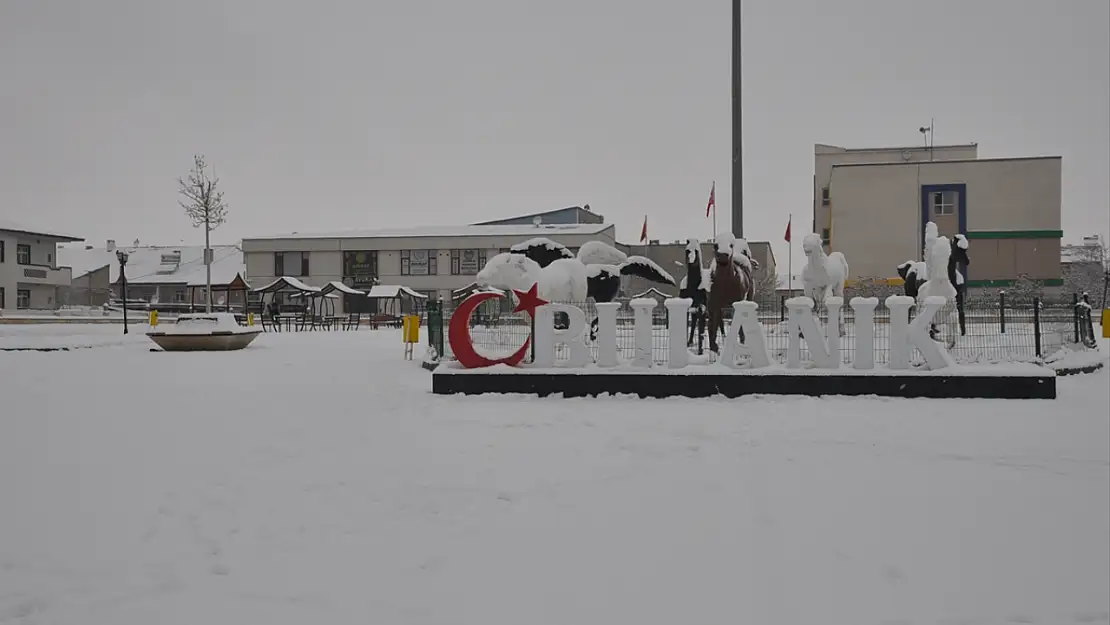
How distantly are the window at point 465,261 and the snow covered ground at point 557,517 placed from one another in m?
46.6

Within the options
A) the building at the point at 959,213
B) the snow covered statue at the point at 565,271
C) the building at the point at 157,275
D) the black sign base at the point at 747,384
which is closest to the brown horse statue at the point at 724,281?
the snow covered statue at the point at 565,271

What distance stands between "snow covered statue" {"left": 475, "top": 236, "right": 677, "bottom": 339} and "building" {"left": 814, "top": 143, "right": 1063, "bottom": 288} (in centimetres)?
3216

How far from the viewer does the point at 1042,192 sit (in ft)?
141

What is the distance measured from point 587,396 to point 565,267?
11.1ft

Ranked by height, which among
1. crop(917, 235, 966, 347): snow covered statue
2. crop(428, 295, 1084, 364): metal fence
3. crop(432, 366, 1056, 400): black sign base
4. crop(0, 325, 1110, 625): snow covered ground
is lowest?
crop(0, 325, 1110, 625): snow covered ground

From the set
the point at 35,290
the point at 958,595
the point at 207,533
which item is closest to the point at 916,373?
the point at 958,595

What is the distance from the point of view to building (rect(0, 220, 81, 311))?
51.4m

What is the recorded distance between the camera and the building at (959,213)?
1692 inches

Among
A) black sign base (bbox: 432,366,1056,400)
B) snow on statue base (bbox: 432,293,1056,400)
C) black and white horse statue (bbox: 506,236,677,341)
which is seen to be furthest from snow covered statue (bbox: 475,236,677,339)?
black sign base (bbox: 432,366,1056,400)

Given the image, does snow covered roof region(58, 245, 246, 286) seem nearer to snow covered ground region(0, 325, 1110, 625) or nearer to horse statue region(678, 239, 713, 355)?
horse statue region(678, 239, 713, 355)

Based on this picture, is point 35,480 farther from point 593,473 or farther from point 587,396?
point 587,396

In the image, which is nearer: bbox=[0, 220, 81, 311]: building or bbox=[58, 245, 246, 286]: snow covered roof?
bbox=[0, 220, 81, 311]: building

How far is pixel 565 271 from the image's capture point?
43.7 feet

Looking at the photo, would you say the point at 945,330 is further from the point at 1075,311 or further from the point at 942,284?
the point at 1075,311
